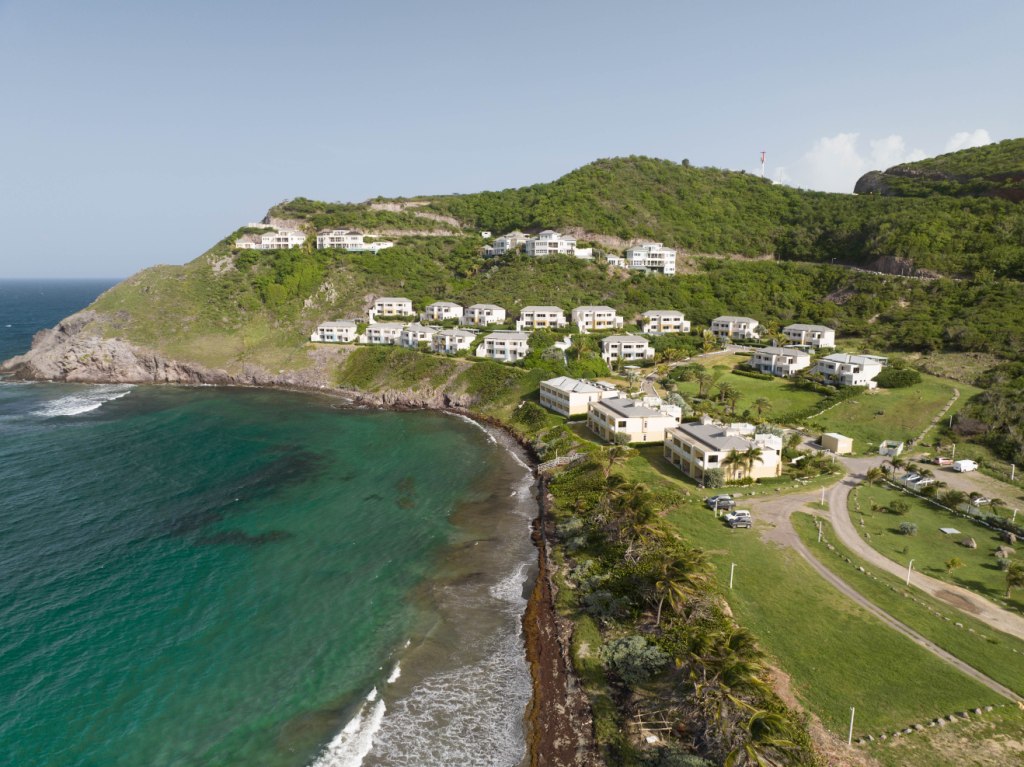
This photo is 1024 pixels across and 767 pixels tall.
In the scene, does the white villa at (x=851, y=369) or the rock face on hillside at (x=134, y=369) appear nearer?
the white villa at (x=851, y=369)

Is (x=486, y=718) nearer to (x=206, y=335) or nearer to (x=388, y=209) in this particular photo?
(x=206, y=335)

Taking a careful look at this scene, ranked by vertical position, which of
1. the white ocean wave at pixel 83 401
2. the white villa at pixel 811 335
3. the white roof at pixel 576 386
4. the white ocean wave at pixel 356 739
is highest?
the white villa at pixel 811 335

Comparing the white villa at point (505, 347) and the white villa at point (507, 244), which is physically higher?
the white villa at point (507, 244)

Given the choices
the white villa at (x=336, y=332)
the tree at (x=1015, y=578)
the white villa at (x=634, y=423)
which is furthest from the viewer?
the white villa at (x=336, y=332)

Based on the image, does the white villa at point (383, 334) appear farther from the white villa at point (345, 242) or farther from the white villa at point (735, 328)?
the white villa at point (735, 328)

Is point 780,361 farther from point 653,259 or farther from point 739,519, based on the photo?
point 653,259

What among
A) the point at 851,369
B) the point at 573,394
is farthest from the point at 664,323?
the point at 573,394

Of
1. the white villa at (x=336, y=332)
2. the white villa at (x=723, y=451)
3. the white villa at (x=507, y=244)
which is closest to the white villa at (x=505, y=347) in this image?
the white villa at (x=336, y=332)
